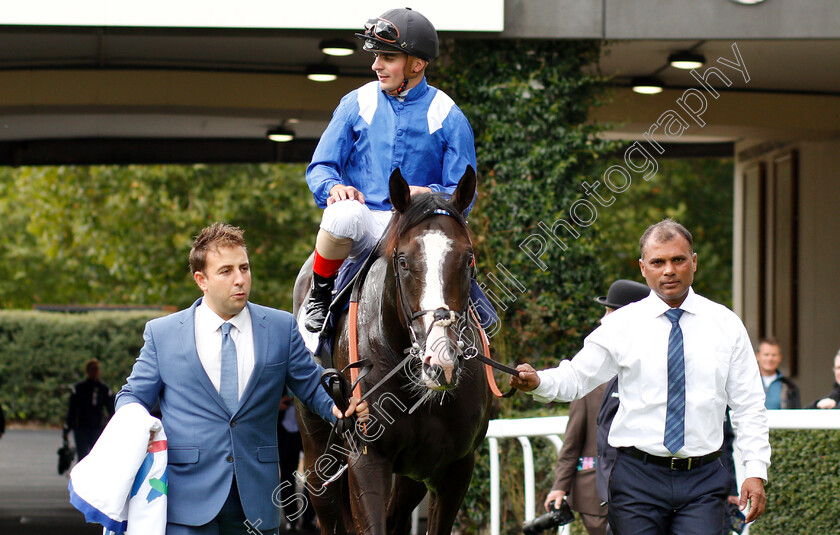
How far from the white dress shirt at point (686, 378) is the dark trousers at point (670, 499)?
78 millimetres

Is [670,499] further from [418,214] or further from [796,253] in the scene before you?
[796,253]

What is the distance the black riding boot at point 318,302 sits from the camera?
468cm

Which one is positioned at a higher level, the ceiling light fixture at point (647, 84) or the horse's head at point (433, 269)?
the ceiling light fixture at point (647, 84)

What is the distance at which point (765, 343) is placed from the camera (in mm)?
9391

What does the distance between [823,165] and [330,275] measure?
34.3 ft

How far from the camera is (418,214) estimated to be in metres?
3.89

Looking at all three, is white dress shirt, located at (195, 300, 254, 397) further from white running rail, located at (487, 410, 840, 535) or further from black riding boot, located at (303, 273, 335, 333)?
white running rail, located at (487, 410, 840, 535)

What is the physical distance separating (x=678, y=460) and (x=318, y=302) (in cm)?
187

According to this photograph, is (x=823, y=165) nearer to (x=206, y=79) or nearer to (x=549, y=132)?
(x=549, y=132)

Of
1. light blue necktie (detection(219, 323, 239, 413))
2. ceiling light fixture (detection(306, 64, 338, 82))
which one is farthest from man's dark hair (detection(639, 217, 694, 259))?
ceiling light fixture (detection(306, 64, 338, 82))

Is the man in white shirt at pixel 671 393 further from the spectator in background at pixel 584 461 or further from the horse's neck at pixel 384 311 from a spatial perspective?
the spectator in background at pixel 584 461

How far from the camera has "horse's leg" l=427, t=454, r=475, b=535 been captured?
4.39 meters

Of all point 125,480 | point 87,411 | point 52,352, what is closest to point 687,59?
point 125,480

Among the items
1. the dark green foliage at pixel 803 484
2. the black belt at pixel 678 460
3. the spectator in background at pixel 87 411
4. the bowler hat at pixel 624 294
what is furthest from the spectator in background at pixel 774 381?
the spectator in background at pixel 87 411
